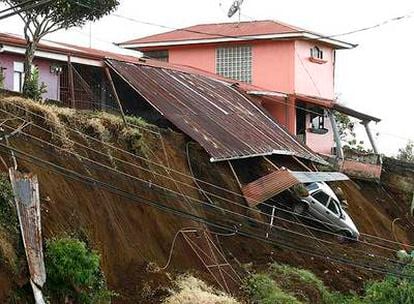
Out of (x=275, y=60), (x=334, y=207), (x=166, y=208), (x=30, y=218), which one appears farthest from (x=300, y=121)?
(x=30, y=218)

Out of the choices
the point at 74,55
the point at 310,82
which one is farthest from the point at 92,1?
the point at 310,82

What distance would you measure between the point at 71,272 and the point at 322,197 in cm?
1187

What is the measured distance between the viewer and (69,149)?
55.4 feet

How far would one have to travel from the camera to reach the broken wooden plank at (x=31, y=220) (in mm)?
12844

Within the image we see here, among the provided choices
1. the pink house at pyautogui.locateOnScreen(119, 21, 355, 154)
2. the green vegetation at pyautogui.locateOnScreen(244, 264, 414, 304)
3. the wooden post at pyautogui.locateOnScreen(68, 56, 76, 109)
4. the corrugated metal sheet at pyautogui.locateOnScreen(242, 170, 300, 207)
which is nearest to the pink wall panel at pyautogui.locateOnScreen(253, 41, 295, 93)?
the pink house at pyautogui.locateOnScreen(119, 21, 355, 154)

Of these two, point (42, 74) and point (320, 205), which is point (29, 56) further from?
point (320, 205)

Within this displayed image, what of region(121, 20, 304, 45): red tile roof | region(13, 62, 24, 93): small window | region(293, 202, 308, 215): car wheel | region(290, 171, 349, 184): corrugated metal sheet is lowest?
region(293, 202, 308, 215): car wheel

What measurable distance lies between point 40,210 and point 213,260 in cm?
518

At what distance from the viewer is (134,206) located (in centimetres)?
1766

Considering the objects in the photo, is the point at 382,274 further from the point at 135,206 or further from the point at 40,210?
the point at 40,210

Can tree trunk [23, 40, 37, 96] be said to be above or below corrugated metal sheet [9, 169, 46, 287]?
above

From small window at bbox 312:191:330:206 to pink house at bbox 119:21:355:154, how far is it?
1038 centimetres

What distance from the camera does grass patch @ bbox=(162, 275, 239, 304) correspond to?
590 inches

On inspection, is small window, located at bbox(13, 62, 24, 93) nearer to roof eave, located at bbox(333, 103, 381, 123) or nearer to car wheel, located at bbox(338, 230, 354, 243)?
car wheel, located at bbox(338, 230, 354, 243)
